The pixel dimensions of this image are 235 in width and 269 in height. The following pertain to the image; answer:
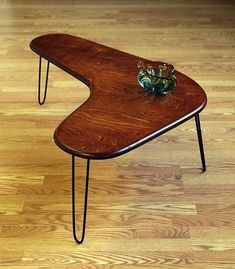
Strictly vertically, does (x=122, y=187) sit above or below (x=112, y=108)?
below

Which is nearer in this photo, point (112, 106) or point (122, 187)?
point (112, 106)

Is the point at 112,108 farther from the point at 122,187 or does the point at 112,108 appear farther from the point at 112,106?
the point at 122,187

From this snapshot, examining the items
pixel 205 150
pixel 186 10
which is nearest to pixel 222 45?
pixel 186 10

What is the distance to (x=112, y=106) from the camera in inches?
56.4

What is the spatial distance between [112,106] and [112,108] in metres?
0.01

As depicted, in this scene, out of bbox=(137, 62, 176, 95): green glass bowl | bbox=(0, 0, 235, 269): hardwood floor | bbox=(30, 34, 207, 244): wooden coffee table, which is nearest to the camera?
bbox=(30, 34, 207, 244): wooden coffee table

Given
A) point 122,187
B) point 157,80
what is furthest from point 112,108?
point 122,187

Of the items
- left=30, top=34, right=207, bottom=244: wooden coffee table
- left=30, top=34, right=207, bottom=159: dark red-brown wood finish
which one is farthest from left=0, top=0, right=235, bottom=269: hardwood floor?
left=30, top=34, right=207, bottom=159: dark red-brown wood finish

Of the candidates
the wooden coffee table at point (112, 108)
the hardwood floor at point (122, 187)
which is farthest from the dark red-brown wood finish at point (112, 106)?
the hardwood floor at point (122, 187)

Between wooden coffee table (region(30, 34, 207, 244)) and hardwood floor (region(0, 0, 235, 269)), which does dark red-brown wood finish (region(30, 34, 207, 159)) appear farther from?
hardwood floor (region(0, 0, 235, 269))

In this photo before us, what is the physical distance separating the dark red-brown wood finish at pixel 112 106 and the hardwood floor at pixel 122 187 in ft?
1.25

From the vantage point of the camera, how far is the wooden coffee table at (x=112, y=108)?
1.25 meters

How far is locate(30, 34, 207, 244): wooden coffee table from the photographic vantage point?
1248 millimetres

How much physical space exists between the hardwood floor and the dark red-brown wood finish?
38 cm
